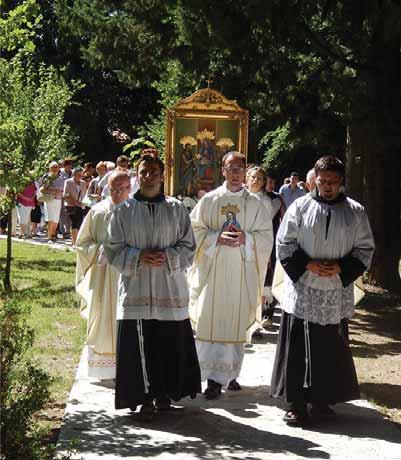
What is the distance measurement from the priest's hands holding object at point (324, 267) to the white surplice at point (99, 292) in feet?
6.93

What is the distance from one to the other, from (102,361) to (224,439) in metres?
2.02

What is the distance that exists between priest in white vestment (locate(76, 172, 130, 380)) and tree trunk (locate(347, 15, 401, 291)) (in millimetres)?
6037

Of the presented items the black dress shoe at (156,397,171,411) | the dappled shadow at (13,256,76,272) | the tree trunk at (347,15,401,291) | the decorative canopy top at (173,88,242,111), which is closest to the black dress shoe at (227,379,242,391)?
the black dress shoe at (156,397,171,411)

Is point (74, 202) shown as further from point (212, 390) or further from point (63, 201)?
point (212, 390)

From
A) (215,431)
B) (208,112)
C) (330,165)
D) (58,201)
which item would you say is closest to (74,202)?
(58,201)

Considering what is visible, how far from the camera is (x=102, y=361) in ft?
27.1

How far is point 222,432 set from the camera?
22.2 ft

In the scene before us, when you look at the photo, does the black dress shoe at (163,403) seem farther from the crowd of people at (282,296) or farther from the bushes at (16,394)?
the bushes at (16,394)

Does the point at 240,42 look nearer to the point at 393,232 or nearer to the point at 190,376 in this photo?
the point at 393,232

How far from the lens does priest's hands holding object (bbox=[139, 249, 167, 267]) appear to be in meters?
7.00

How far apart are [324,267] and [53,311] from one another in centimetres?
623

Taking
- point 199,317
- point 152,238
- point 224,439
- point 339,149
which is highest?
point 339,149

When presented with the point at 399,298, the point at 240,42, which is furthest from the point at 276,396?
the point at 399,298

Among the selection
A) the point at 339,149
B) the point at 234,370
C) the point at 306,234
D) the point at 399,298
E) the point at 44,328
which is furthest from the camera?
the point at 339,149
